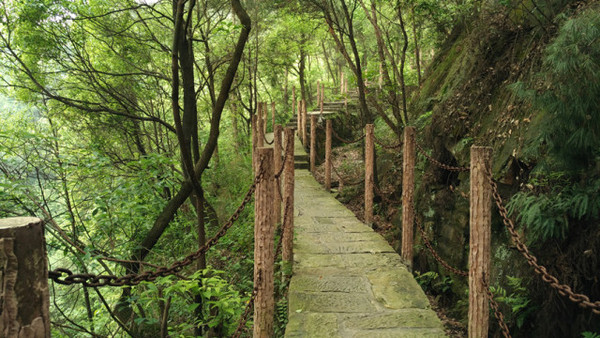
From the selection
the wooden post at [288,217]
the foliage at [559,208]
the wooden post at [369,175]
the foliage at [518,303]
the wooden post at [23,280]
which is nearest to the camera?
the wooden post at [23,280]

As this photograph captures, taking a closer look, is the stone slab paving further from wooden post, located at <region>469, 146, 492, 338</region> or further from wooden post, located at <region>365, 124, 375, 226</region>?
wooden post, located at <region>469, 146, 492, 338</region>

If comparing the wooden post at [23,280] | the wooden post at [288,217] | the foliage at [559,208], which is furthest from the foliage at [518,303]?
the wooden post at [23,280]

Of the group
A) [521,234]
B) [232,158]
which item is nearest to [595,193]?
[521,234]

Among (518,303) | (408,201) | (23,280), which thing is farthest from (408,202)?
(23,280)

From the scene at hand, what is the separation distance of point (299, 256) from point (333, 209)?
254 cm

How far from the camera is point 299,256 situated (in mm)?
5027

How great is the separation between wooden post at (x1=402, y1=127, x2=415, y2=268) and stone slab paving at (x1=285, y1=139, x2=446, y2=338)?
0.18m

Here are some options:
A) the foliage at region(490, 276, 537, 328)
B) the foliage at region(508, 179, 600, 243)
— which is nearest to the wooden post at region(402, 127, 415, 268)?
the foliage at region(490, 276, 537, 328)

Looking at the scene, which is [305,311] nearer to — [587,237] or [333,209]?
[587,237]

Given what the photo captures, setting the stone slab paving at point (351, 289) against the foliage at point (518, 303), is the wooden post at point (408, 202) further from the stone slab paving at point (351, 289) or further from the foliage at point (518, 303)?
the foliage at point (518, 303)

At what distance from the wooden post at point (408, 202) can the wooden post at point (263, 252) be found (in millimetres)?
2259

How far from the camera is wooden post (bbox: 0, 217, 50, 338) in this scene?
1291mm

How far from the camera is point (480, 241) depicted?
2.86 meters

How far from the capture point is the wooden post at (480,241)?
2.83 m
